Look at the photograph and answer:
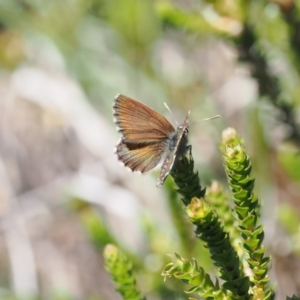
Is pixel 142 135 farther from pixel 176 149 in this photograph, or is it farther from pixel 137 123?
pixel 176 149

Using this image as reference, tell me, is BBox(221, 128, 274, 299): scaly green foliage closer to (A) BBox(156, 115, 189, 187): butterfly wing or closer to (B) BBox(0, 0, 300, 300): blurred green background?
(A) BBox(156, 115, 189, 187): butterfly wing

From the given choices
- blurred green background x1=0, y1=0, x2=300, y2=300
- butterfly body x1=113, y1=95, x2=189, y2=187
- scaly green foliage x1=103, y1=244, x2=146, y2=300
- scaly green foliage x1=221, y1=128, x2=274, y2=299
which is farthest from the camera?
blurred green background x1=0, y1=0, x2=300, y2=300

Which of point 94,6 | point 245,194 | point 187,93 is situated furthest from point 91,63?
point 245,194

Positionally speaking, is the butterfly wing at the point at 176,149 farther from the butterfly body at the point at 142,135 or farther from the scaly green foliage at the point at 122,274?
the scaly green foliage at the point at 122,274

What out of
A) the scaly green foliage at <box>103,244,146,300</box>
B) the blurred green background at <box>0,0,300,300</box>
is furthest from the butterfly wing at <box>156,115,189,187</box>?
the blurred green background at <box>0,0,300,300</box>

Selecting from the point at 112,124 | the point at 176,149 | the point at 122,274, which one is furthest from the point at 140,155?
the point at 112,124

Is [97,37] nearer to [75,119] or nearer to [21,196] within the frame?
[75,119]

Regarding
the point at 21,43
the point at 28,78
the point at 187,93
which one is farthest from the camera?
the point at 21,43
